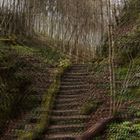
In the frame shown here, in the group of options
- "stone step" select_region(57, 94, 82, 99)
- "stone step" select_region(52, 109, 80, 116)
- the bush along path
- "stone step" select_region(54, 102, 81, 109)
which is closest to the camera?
the bush along path

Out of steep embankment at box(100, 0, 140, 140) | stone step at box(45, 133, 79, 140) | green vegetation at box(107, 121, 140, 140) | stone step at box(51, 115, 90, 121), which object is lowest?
stone step at box(45, 133, 79, 140)

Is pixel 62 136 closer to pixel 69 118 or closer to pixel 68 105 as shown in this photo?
pixel 69 118

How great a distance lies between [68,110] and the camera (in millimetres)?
10078

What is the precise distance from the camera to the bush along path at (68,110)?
346 inches

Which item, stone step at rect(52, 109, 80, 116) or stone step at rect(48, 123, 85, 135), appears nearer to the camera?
stone step at rect(48, 123, 85, 135)

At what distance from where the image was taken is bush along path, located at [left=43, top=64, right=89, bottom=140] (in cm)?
880

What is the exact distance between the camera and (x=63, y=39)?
31078 mm

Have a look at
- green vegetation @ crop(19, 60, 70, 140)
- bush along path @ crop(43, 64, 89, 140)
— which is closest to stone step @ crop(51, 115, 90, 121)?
bush along path @ crop(43, 64, 89, 140)

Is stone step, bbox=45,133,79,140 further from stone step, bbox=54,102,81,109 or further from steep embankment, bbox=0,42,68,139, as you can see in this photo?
stone step, bbox=54,102,81,109

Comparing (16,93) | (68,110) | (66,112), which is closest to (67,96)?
(68,110)

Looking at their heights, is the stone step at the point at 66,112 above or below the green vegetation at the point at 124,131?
below

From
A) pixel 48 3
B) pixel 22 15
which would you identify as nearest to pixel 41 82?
pixel 22 15

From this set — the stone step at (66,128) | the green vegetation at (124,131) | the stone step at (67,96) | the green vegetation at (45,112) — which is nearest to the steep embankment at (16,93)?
the green vegetation at (45,112)

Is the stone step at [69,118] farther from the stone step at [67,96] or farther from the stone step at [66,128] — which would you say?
the stone step at [67,96]
